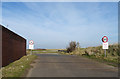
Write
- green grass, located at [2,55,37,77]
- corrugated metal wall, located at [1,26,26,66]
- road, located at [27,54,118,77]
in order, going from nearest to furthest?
green grass, located at [2,55,37,77], road, located at [27,54,118,77], corrugated metal wall, located at [1,26,26,66]

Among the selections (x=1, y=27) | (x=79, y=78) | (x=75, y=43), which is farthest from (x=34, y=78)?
(x=75, y=43)

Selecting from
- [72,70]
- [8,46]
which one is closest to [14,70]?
[8,46]

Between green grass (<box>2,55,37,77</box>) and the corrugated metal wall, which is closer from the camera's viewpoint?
green grass (<box>2,55,37,77</box>)

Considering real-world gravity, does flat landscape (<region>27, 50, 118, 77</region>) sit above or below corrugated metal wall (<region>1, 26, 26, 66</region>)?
below

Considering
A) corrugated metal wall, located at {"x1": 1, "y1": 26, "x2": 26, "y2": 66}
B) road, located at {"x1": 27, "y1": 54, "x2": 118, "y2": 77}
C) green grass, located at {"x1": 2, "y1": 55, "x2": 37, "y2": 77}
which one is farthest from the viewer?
corrugated metal wall, located at {"x1": 1, "y1": 26, "x2": 26, "y2": 66}

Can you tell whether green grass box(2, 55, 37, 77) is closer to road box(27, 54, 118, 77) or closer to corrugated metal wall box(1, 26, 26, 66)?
road box(27, 54, 118, 77)

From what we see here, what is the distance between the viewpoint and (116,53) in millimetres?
17375

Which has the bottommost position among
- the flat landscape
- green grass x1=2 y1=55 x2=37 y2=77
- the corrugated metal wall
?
the flat landscape

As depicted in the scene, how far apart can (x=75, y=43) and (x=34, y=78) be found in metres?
30.9

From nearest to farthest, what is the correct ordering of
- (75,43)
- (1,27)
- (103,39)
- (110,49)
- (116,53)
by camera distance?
(1,27) → (103,39) → (116,53) → (110,49) → (75,43)

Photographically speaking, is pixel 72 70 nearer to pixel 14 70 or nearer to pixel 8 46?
pixel 14 70

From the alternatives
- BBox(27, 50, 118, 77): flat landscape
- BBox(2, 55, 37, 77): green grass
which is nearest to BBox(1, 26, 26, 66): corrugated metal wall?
BBox(2, 55, 37, 77): green grass

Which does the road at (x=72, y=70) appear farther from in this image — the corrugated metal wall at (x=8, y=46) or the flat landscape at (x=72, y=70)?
the corrugated metal wall at (x=8, y=46)

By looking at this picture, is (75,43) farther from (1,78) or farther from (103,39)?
(1,78)
